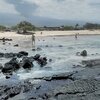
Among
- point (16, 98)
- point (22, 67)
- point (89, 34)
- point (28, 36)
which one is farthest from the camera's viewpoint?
point (89, 34)

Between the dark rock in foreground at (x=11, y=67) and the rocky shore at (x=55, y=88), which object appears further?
the dark rock in foreground at (x=11, y=67)

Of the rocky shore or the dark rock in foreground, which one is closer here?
the rocky shore

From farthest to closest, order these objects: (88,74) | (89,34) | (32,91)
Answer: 1. (89,34)
2. (88,74)
3. (32,91)

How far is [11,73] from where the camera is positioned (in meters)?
33.9

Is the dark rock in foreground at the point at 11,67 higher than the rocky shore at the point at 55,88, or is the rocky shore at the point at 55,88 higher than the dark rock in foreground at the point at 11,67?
the rocky shore at the point at 55,88

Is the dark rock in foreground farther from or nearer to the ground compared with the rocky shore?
nearer to the ground

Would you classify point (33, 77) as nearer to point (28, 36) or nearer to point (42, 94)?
point (42, 94)

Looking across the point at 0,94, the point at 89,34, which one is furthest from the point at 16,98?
the point at 89,34

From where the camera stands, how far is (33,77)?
102ft

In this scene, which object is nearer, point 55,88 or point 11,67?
point 55,88

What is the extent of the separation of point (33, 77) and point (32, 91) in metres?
5.75

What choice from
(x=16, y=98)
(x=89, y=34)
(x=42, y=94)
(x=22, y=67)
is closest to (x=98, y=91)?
(x=42, y=94)

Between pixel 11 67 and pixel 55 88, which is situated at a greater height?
pixel 55 88

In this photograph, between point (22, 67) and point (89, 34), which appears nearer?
point (22, 67)
